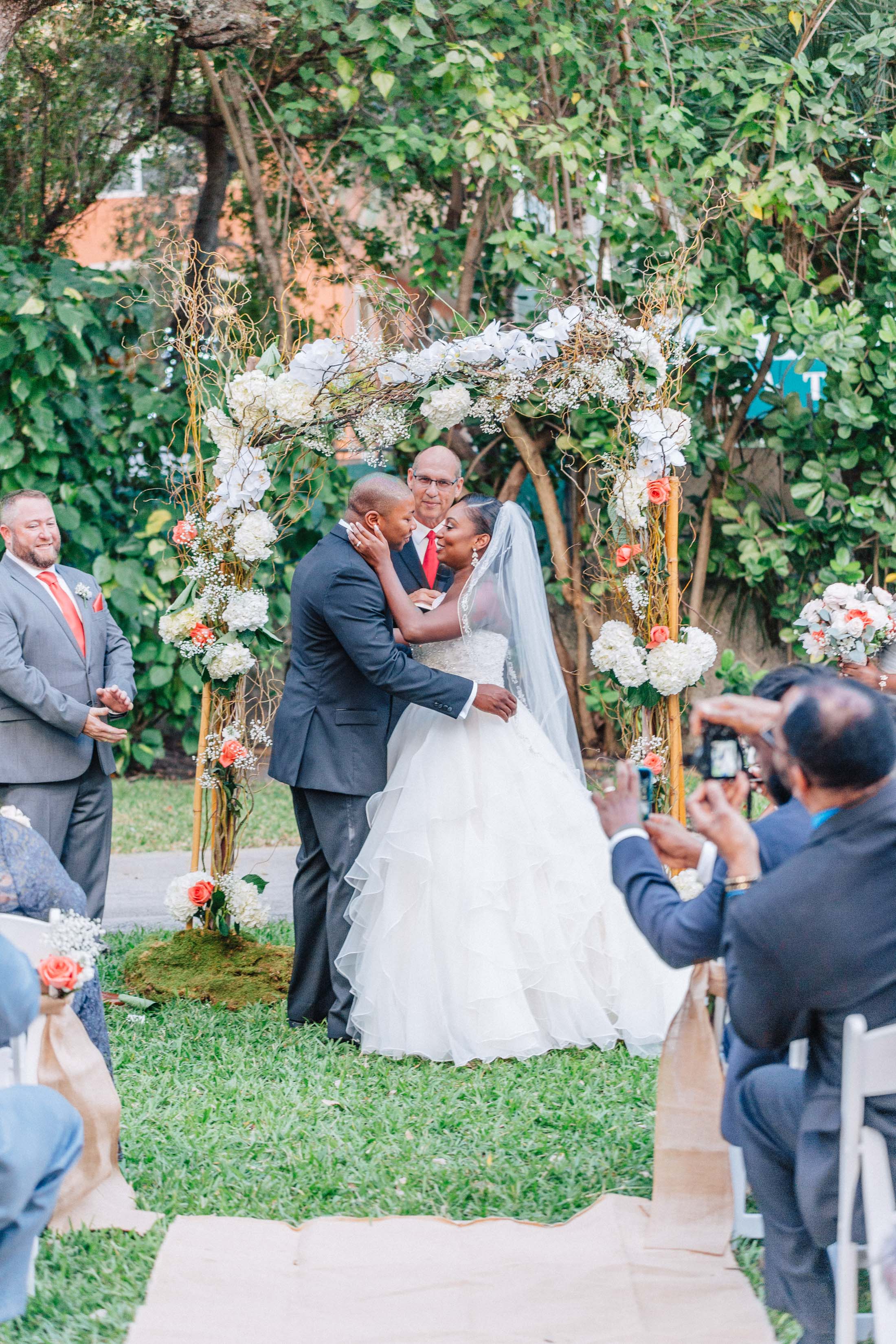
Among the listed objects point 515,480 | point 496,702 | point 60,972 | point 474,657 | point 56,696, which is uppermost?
point 60,972

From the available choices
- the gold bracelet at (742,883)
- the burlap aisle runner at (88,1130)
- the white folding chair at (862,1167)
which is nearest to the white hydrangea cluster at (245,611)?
the burlap aisle runner at (88,1130)

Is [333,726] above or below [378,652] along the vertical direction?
below

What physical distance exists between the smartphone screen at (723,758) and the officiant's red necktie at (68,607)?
3.32 metres

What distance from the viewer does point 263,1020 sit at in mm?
5109

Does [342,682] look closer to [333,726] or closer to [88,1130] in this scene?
[333,726]

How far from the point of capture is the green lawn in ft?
10.7

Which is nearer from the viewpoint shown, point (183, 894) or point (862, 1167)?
point (862, 1167)

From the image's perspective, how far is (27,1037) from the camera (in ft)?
10.1

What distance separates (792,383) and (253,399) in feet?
17.2

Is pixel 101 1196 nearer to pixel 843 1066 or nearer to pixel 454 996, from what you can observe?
pixel 454 996

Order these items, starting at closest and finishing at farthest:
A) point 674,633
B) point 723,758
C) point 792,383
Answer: point 723,758 < point 674,633 < point 792,383

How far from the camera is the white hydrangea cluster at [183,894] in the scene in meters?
5.53

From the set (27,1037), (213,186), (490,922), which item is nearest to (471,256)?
(213,186)

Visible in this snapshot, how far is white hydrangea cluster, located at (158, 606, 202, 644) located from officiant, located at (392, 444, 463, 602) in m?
0.87
